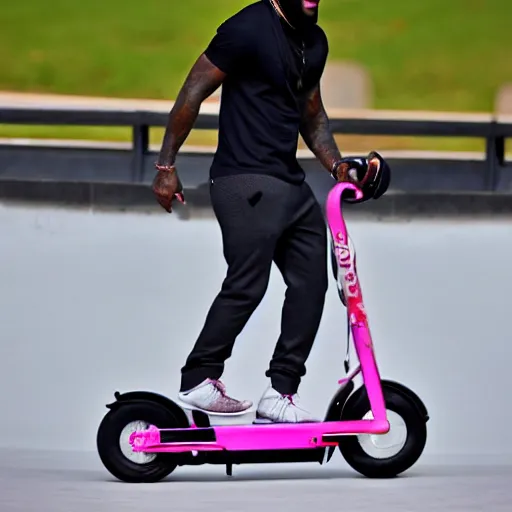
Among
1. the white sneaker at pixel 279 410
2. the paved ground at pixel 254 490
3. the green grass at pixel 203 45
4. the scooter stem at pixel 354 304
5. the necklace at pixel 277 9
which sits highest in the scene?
the green grass at pixel 203 45

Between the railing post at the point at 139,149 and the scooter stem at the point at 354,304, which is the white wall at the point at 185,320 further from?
the railing post at the point at 139,149

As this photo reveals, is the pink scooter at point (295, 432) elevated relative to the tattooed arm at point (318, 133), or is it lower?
lower

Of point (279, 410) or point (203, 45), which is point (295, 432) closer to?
point (279, 410)

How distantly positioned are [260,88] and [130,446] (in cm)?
110

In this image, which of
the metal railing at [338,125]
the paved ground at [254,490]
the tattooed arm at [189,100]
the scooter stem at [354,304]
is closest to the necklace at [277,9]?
the tattooed arm at [189,100]

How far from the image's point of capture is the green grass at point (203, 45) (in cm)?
2689

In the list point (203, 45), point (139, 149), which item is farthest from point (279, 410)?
point (203, 45)

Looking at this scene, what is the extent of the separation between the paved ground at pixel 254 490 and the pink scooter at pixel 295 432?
0.07m

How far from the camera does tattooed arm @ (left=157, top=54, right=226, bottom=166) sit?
5102mm

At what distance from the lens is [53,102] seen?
2616 centimetres

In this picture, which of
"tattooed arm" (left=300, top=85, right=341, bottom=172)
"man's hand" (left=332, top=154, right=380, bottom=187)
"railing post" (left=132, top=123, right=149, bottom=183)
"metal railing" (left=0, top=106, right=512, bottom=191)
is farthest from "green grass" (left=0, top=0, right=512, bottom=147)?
"man's hand" (left=332, top=154, right=380, bottom=187)

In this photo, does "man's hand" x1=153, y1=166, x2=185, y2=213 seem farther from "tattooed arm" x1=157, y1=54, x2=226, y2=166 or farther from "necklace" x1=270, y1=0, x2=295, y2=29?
"necklace" x1=270, y1=0, x2=295, y2=29

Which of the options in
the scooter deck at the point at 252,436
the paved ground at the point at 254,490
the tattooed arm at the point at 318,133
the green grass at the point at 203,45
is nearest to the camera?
the paved ground at the point at 254,490

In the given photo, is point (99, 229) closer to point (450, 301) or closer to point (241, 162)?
point (450, 301)
